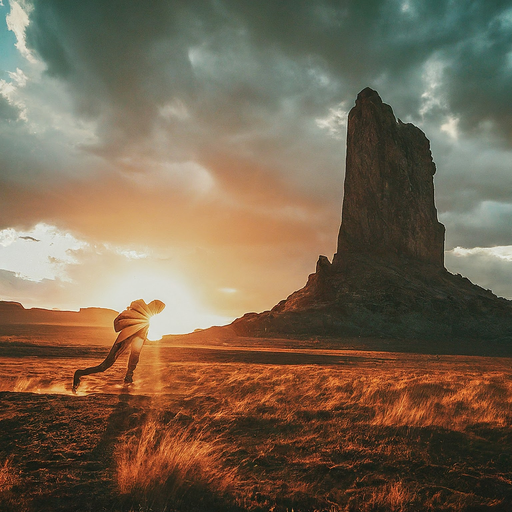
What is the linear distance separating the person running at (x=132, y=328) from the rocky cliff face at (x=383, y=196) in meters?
68.5

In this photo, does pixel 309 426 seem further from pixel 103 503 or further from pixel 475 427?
pixel 103 503

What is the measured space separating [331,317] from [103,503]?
2386 inches

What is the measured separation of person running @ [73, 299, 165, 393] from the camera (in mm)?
10398

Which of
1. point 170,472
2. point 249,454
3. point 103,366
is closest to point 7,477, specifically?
point 170,472

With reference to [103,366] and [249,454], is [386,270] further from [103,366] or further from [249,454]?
[249,454]

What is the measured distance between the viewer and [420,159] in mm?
94625

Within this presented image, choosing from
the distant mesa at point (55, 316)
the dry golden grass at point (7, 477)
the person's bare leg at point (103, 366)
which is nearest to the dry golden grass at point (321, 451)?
the dry golden grass at point (7, 477)

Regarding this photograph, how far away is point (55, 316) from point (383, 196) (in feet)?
444

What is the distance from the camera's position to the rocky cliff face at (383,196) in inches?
3211

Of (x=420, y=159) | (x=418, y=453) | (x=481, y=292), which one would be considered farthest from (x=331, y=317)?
(x=418, y=453)

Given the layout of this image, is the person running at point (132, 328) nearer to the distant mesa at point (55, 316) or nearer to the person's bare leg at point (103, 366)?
the person's bare leg at point (103, 366)

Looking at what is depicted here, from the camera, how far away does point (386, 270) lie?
242 ft

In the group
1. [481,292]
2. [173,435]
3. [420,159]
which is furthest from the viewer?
[420,159]

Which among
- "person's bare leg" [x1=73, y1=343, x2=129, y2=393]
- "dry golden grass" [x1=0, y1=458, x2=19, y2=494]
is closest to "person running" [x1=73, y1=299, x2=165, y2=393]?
"person's bare leg" [x1=73, y1=343, x2=129, y2=393]
